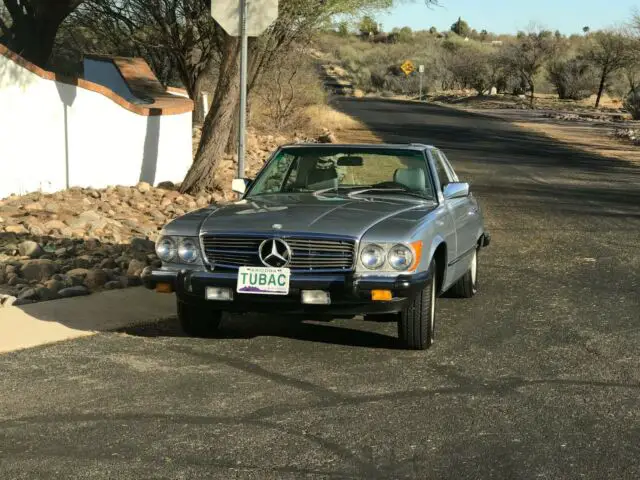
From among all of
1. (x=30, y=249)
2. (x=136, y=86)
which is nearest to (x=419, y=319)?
(x=30, y=249)

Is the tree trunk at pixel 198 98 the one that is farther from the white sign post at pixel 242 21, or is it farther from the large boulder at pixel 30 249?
the large boulder at pixel 30 249

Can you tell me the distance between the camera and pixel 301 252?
6266mm

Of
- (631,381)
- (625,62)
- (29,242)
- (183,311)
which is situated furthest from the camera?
(625,62)

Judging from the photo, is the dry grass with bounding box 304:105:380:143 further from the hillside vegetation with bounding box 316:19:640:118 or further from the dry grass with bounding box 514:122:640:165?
the hillside vegetation with bounding box 316:19:640:118

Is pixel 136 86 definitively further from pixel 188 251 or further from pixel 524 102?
pixel 524 102

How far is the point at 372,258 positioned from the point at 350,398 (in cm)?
111

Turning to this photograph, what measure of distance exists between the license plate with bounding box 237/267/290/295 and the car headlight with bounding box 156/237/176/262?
0.63 m

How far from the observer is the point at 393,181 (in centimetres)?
772

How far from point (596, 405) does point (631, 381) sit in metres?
0.63

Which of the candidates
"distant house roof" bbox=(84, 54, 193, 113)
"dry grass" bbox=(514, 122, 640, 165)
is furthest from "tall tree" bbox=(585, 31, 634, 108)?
"distant house roof" bbox=(84, 54, 193, 113)

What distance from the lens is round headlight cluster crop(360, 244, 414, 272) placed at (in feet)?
20.2

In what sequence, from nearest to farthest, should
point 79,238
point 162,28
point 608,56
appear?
point 79,238 < point 162,28 < point 608,56

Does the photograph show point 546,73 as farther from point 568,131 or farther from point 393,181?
point 393,181

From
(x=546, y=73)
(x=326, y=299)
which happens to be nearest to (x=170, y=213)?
(x=326, y=299)
